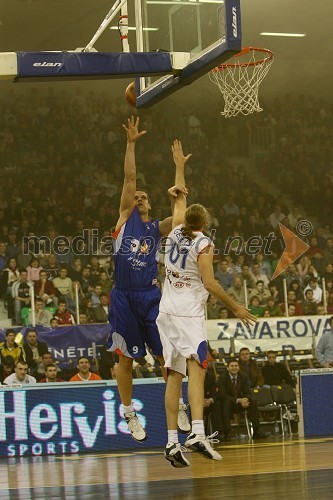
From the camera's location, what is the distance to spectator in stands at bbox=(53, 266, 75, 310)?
19125 millimetres

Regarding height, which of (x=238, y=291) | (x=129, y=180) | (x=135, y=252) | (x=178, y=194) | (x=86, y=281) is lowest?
(x=238, y=291)

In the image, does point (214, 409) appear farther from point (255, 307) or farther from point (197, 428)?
point (197, 428)

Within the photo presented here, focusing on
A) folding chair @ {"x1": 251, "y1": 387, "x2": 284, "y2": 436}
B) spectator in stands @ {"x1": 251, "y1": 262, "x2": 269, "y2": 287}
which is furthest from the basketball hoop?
spectator in stands @ {"x1": 251, "y1": 262, "x2": 269, "y2": 287}

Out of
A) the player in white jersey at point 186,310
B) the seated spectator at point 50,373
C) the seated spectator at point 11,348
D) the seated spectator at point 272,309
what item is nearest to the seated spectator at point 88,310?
the seated spectator at point 11,348

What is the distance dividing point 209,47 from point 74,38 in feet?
52.2

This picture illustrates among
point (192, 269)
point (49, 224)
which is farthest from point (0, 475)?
point (49, 224)

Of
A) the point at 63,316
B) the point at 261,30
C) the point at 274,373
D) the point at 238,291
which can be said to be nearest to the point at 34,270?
the point at 63,316

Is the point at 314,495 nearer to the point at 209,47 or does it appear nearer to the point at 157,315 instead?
the point at 157,315

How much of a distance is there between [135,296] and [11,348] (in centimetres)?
736

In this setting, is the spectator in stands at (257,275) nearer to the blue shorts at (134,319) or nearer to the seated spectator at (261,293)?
the seated spectator at (261,293)

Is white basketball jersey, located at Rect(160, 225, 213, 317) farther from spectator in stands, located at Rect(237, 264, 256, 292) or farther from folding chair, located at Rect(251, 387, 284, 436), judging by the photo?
spectator in stands, located at Rect(237, 264, 256, 292)

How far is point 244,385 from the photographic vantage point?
15.5 meters

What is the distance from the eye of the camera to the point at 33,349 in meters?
16.4

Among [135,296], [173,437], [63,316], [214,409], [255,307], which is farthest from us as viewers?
[255,307]
